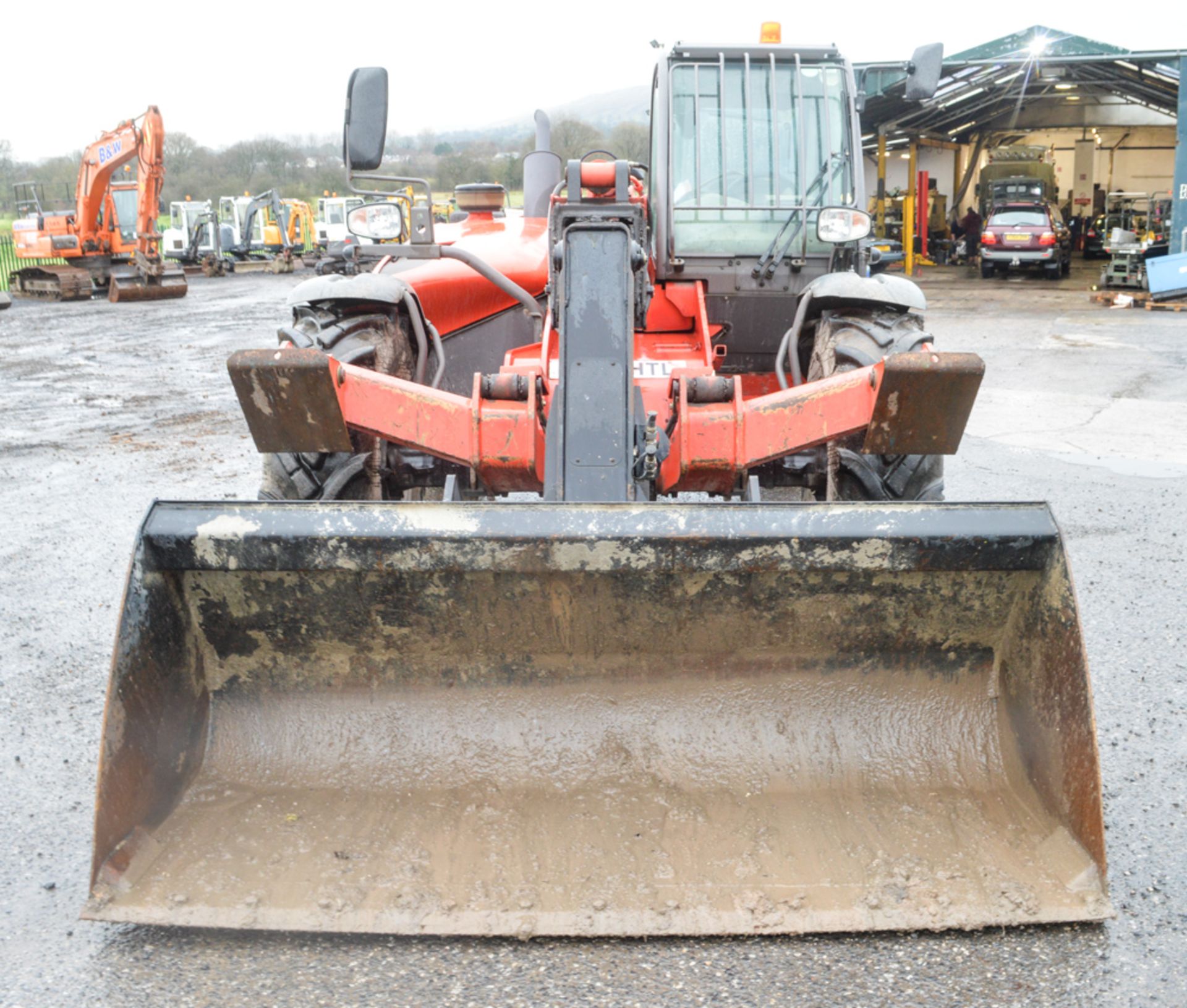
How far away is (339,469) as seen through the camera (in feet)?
13.1

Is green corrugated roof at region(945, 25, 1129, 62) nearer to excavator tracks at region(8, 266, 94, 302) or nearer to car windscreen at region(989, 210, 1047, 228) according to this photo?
car windscreen at region(989, 210, 1047, 228)

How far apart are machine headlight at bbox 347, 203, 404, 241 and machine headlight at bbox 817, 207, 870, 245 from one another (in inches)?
62.5

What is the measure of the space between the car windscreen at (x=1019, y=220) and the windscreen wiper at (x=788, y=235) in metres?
22.3

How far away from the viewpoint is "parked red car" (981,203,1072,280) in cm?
2459

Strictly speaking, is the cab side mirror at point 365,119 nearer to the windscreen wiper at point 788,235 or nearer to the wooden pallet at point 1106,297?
the windscreen wiper at point 788,235

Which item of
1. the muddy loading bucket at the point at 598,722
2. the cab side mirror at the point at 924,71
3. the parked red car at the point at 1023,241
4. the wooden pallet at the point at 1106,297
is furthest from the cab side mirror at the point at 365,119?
the parked red car at the point at 1023,241

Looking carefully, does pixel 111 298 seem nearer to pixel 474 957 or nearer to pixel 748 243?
pixel 748 243

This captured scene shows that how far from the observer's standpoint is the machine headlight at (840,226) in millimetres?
4258

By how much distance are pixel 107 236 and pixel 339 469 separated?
2202 centimetres

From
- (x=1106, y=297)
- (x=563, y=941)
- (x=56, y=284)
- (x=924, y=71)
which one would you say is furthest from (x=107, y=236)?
(x=563, y=941)

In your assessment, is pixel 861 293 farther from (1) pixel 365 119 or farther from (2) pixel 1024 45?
(2) pixel 1024 45

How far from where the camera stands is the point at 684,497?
20.1 ft

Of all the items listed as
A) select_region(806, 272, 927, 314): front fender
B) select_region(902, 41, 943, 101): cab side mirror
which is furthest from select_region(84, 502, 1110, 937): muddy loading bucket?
select_region(902, 41, 943, 101): cab side mirror

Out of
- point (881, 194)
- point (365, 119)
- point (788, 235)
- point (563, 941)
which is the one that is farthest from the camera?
point (881, 194)
